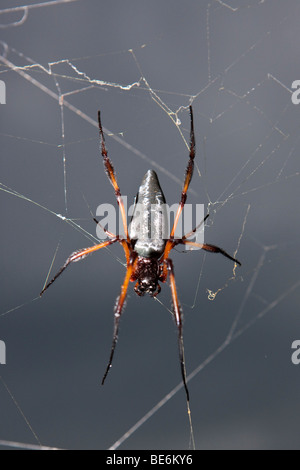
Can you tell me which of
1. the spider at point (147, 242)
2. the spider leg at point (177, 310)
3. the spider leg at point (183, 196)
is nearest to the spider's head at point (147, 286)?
the spider at point (147, 242)

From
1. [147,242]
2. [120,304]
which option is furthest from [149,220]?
[120,304]

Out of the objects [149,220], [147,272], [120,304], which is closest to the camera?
[120,304]

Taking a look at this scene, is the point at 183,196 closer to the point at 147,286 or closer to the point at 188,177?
the point at 188,177

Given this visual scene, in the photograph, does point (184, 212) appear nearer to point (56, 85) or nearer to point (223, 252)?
point (223, 252)

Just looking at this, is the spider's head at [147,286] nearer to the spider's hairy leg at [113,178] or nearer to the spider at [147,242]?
the spider at [147,242]
